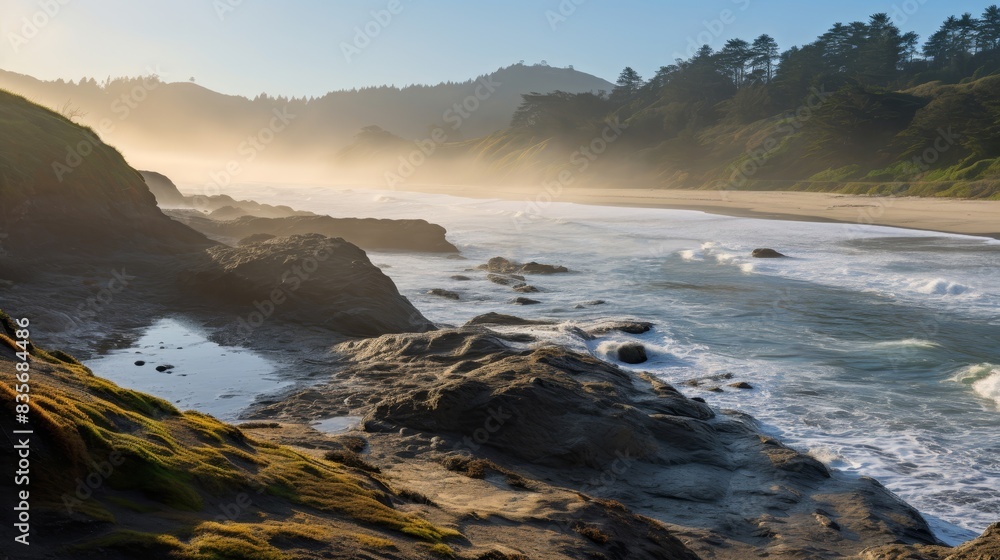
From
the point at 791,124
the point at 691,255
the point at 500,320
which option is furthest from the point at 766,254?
the point at 791,124

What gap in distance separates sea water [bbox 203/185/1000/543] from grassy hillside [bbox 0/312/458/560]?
587 cm

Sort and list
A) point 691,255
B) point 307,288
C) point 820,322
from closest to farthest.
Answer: point 307,288, point 820,322, point 691,255

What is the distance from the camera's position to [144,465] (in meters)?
4.29

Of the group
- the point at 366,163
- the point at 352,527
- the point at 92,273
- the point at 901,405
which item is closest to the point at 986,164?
the point at 901,405

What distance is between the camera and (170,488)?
14.0ft

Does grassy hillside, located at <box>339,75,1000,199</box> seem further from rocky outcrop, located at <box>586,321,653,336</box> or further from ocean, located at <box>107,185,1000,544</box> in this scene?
rocky outcrop, located at <box>586,321,653,336</box>

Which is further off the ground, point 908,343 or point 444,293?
point 444,293

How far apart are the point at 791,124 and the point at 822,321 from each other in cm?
5783

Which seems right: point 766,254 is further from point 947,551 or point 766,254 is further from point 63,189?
point 947,551

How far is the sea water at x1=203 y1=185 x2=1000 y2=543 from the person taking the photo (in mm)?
9555

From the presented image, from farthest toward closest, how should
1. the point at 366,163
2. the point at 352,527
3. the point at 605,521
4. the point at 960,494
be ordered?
1. the point at 366,163
2. the point at 960,494
3. the point at 605,521
4. the point at 352,527

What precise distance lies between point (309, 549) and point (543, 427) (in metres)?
4.61

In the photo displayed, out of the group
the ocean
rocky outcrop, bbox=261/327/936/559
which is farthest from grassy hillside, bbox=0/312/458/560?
the ocean

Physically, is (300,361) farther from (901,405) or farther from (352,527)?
(901,405)
